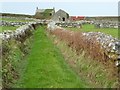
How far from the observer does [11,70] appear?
1623 centimetres

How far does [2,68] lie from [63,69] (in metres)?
3.28

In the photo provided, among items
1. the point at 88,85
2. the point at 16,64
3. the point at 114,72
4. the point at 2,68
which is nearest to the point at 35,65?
the point at 16,64

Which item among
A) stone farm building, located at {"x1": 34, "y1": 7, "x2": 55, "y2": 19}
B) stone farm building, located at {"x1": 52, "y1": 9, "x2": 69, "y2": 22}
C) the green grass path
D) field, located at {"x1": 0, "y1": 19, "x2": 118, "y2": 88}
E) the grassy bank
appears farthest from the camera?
stone farm building, located at {"x1": 34, "y1": 7, "x2": 55, "y2": 19}

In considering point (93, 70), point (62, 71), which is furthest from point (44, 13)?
point (93, 70)

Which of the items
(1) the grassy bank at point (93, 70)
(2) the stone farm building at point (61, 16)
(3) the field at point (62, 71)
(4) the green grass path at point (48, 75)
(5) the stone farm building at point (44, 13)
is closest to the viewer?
(1) the grassy bank at point (93, 70)

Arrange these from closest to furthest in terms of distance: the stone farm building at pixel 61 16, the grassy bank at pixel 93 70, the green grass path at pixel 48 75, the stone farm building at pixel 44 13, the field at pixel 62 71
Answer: the grassy bank at pixel 93 70
the field at pixel 62 71
the green grass path at pixel 48 75
the stone farm building at pixel 61 16
the stone farm building at pixel 44 13

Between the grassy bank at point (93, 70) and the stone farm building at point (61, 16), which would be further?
the stone farm building at point (61, 16)

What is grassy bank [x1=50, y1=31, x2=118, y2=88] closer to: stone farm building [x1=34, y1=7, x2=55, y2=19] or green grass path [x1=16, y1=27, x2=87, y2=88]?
green grass path [x1=16, y1=27, x2=87, y2=88]

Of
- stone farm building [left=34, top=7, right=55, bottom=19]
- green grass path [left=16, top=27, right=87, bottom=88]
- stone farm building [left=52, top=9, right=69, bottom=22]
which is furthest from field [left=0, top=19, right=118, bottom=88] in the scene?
stone farm building [left=34, top=7, right=55, bottom=19]

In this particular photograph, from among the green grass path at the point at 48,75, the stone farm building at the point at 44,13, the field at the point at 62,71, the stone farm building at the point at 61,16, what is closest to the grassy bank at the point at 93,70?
the field at the point at 62,71

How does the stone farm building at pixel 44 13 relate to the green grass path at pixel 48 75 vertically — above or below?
above

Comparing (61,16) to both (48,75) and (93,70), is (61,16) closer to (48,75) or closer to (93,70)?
(48,75)

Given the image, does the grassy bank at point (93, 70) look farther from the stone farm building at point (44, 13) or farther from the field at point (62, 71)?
the stone farm building at point (44, 13)

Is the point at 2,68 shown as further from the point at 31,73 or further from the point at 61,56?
the point at 61,56
